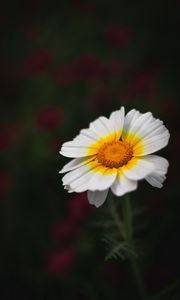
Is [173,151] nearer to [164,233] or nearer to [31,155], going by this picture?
[164,233]

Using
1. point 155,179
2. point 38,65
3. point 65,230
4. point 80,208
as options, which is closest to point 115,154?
point 155,179

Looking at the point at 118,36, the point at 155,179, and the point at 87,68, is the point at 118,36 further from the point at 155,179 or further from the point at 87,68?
the point at 155,179

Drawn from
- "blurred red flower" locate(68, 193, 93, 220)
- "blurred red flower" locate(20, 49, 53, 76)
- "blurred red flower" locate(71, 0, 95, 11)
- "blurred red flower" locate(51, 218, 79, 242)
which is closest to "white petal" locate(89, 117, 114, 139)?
"blurred red flower" locate(68, 193, 93, 220)

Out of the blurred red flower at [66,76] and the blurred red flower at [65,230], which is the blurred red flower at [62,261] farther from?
the blurred red flower at [66,76]

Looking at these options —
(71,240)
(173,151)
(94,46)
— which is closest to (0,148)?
(71,240)

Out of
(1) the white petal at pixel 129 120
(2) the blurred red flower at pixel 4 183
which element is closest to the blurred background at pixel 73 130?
(2) the blurred red flower at pixel 4 183

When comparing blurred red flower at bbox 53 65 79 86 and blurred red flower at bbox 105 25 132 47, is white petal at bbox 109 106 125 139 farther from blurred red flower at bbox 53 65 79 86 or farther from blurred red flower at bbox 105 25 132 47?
blurred red flower at bbox 105 25 132 47
